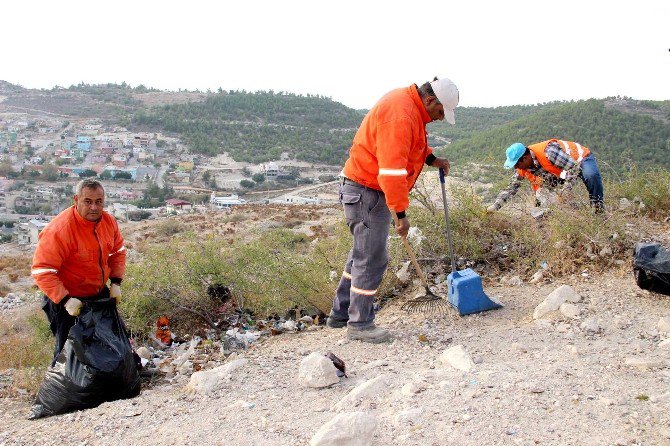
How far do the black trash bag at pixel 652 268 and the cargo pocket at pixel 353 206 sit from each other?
1.93 meters

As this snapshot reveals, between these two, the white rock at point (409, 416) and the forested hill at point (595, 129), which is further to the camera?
the forested hill at point (595, 129)

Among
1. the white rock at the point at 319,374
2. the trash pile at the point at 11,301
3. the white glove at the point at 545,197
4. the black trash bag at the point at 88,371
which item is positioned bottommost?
the trash pile at the point at 11,301

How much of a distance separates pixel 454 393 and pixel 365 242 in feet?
3.86

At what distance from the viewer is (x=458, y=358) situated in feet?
9.77

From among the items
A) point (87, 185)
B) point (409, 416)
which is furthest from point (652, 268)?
point (87, 185)

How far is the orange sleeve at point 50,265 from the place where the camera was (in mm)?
3197

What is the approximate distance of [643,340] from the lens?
121 inches

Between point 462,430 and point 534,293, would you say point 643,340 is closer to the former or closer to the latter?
point 534,293

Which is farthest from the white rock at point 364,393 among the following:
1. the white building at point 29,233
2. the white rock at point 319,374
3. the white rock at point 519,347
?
the white building at point 29,233

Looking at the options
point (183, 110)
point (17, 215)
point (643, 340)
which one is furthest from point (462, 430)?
point (183, 110)

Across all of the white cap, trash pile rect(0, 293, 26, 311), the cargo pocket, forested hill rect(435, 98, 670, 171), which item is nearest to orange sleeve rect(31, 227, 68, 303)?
the cargo pocket

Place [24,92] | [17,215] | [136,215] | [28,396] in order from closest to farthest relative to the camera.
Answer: [28,396] → [136,215] → [17,215] → [24,92]

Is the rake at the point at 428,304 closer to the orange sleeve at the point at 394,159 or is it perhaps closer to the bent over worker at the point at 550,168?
the orange sleeve at the point at 394,159

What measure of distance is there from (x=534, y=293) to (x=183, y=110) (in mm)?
73378
